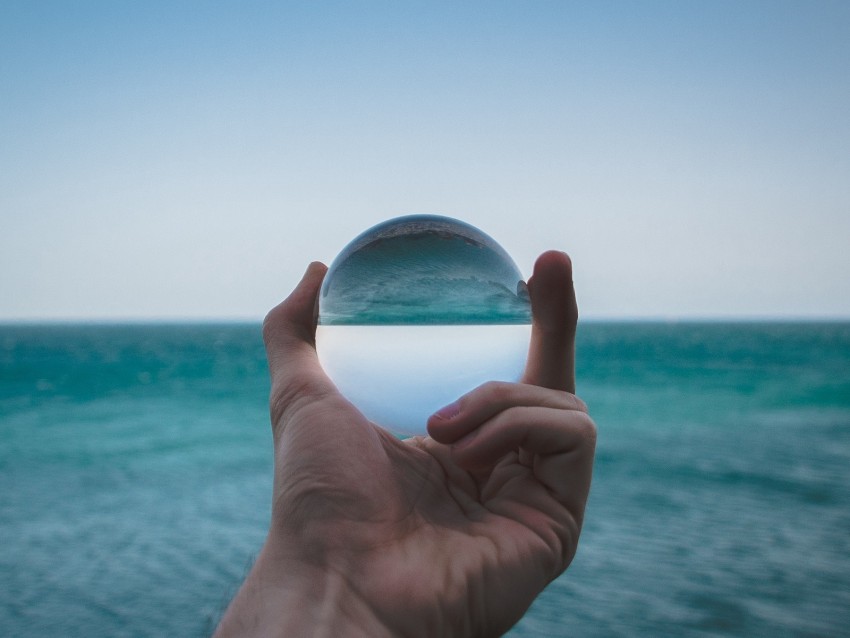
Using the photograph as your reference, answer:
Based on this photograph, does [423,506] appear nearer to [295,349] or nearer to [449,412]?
[449,412]

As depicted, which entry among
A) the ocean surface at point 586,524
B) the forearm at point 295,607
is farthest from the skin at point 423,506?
the ocean surface at point 586,524

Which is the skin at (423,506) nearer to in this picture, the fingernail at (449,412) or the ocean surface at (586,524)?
the fingernail at (449,412)

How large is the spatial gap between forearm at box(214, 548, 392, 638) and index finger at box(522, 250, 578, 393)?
815 mm

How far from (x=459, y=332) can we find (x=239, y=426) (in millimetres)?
24179

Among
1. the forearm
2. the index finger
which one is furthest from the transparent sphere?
the forearm

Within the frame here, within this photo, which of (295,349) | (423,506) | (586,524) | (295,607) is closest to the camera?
(295,607)

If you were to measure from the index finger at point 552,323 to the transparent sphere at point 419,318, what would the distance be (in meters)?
0.04

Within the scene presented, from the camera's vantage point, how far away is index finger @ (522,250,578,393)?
198 centimetres

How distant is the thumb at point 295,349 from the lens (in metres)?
2.01

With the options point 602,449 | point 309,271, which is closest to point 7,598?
point 309,271

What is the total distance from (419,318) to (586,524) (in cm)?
1175

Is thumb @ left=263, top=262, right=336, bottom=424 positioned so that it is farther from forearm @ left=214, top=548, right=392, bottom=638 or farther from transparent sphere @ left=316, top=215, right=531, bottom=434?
forearm @ left=214, top=548, right=392, bottom=638

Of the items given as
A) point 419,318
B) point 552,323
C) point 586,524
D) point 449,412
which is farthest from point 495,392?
point 586,524

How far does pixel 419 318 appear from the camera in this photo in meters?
1.80
